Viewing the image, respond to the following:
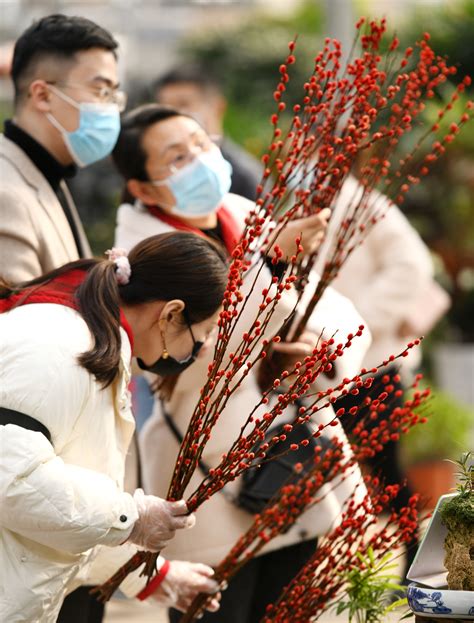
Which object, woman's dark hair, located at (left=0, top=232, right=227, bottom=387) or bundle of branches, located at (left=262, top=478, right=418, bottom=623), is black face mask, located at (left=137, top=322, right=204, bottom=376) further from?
bundle of branches, located at (left=262, top=478, right=418, bottom=623)

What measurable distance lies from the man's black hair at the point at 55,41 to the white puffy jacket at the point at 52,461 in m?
1.11

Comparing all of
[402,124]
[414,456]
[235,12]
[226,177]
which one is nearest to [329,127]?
[402,124]

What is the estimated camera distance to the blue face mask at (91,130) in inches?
130

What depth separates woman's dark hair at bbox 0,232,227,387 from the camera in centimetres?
253

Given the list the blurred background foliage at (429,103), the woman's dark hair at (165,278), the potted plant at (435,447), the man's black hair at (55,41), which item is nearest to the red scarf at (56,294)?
the woman's dark hair at (165,278)

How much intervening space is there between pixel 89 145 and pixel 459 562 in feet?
5.30

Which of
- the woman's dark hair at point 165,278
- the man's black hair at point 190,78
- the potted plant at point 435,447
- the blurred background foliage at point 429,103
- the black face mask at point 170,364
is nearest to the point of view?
the woman's dark hair at point 165,278

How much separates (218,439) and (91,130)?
2.92 feet

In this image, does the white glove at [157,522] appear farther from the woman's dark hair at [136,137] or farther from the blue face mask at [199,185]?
the woman's dark hair at [136,137]

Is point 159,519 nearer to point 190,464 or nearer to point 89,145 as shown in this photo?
point 190,464

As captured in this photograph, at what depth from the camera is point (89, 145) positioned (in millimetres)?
3330

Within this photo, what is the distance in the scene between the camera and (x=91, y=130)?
3305 mm

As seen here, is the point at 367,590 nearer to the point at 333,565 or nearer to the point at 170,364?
the point at 333,565

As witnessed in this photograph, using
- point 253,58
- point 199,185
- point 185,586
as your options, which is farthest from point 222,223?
point 253,58
